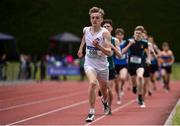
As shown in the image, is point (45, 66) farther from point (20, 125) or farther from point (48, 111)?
point (20, 125)

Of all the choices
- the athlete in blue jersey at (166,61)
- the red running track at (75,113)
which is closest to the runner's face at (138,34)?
the red running track at (75,113)

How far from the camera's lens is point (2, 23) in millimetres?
46156

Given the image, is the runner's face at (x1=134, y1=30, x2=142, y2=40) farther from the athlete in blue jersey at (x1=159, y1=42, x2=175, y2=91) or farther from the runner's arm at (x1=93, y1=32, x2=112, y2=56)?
the athlete in blue jersey at (x1=159, y1=42, x2=175, y2=91)

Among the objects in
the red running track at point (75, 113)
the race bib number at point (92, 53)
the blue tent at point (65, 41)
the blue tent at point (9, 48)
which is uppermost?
the blue tent at point (65, 41)

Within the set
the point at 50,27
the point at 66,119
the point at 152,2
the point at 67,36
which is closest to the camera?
the point at 66,119

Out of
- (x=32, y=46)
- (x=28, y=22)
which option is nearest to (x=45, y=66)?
(x=28, y=22)

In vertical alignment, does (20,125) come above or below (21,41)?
below

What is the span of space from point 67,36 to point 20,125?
102ft

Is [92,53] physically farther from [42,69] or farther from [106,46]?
[42,69]

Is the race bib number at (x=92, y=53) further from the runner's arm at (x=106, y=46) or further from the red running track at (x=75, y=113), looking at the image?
the red running track at (x=75, y=113)

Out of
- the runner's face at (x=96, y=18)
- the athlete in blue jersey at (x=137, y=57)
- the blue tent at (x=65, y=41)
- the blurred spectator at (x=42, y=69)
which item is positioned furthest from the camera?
the blue tent at (x=65, y=41)

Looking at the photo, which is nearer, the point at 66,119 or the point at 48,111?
the point at 66,119

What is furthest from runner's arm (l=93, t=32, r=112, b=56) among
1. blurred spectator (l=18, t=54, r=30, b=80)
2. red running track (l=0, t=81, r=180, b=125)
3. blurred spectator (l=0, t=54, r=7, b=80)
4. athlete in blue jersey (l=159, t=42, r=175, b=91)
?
blurred spectator (l=18, t=54, r=30, b=80)

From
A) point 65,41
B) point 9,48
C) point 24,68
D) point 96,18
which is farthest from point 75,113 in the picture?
point 9,48
